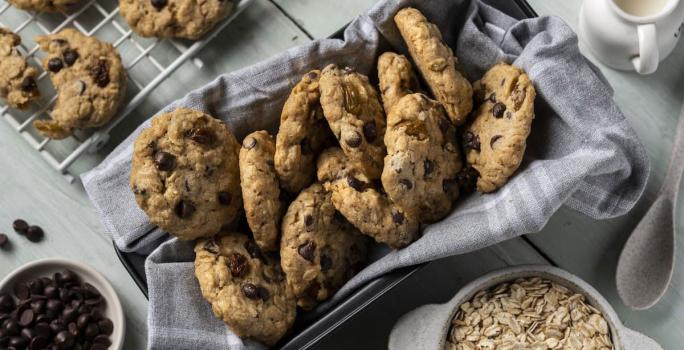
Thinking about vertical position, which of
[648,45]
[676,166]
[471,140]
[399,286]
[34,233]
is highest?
[34,233]

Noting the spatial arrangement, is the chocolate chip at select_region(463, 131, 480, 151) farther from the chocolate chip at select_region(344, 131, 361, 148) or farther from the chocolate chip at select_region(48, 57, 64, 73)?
the chocolate chip at select_region(48, 57, 64, 73)

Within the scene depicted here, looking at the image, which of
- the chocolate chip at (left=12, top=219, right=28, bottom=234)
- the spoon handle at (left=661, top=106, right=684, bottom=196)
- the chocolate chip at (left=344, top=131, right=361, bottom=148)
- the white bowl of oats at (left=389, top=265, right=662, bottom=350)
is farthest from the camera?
the chocolate chip at (left=12, top=219, right=28, bottom=234)

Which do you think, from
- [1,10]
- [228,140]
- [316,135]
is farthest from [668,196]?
[1,10]

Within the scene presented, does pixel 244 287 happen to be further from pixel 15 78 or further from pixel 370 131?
pixel 15 78

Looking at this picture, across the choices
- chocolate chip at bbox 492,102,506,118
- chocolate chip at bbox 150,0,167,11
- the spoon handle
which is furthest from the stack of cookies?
the spoon handle

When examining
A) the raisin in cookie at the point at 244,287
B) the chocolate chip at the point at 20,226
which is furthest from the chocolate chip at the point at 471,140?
the chocolate chip at the point at 20,226

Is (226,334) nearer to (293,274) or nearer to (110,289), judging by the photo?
(293,274)

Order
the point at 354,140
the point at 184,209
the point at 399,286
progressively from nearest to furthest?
1. the point at 354,140
2. the point at 184,209
3. the point at 399,286

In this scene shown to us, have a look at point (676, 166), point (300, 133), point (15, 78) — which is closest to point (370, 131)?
point (300, 133)
